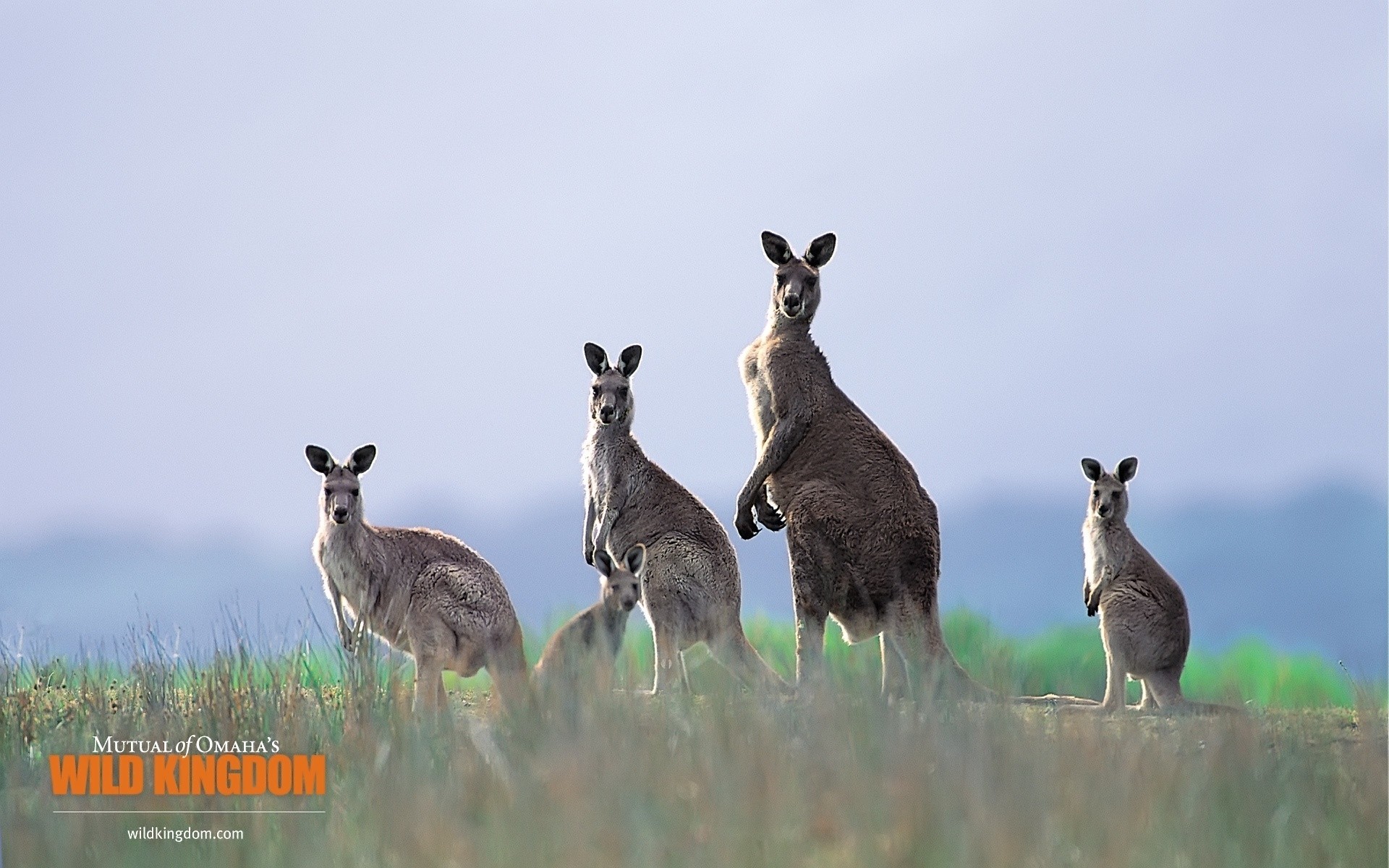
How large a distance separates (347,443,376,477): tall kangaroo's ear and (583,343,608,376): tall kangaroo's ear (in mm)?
1610

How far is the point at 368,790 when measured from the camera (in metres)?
7.05

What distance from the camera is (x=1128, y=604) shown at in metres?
10.3

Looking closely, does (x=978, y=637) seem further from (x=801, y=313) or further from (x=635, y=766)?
(x=635, y=766)

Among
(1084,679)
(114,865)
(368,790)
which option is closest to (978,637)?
(1084,679)

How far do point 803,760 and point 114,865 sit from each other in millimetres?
2976

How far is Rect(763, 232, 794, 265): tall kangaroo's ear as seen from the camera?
11133mm

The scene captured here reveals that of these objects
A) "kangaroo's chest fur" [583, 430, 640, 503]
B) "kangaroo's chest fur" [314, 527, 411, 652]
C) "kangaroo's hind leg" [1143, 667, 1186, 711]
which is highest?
"kangaroo's chest fur" [583, 430, 640, 503]

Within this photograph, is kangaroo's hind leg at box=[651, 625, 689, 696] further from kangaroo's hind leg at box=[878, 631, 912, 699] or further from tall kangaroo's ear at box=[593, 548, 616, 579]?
kangaroo's hind leg at box=[878, 631, 912, 699]

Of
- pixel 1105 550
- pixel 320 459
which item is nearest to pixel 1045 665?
pixel 1105 550

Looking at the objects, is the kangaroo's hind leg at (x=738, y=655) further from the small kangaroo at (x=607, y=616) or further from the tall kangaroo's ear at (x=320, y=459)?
the tall kangaroo's ear at (x=320, y=459)

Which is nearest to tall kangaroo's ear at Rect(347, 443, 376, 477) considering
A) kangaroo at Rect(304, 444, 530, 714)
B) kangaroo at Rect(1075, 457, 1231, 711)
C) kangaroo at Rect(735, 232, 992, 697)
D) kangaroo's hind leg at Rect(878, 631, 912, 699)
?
kangaroo at Rect(304, 444, 530, 714)

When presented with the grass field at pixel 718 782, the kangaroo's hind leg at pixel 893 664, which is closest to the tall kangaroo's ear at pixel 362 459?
the grass field at pixel 718 782

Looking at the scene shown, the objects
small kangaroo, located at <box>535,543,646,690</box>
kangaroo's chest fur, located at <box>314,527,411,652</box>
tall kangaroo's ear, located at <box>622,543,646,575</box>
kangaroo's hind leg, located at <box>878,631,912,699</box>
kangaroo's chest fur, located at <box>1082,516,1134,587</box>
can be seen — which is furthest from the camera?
kangaroo's chest fur, located at <box>1082,516,1134,587</box>

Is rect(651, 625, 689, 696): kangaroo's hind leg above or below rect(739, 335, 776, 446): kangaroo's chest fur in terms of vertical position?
below
